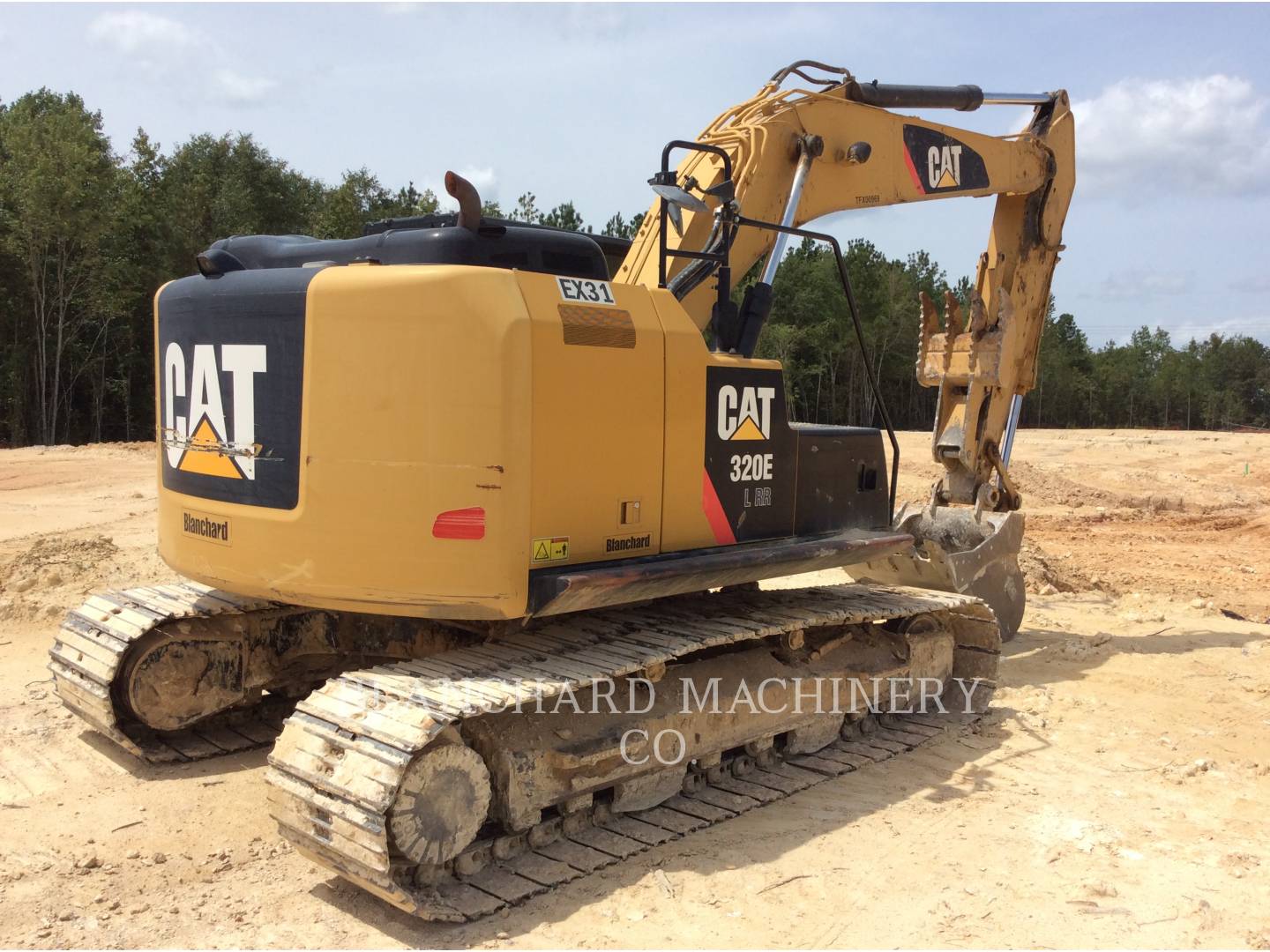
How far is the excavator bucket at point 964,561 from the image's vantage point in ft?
26.5

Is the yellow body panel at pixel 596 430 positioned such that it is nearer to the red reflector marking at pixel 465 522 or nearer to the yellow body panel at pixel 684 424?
the yellow body panel at pixel 684 424

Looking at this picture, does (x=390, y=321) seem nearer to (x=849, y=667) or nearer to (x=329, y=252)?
(x=329, y=252)

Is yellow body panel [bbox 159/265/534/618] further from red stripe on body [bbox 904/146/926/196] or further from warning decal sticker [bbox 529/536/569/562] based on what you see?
red stripe on body [bbox 904/146/926/196]

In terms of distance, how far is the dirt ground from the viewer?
4.08m

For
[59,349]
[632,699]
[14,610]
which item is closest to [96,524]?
[14,610]

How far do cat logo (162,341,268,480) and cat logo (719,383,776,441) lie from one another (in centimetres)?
207

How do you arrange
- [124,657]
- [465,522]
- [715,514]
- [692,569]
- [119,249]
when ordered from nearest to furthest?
[465,522] < [692,569] < [715,514] < [124,657] < [119,249]

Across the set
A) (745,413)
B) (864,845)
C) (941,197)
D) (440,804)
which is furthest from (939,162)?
(440,804)

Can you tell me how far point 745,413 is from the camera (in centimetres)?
530

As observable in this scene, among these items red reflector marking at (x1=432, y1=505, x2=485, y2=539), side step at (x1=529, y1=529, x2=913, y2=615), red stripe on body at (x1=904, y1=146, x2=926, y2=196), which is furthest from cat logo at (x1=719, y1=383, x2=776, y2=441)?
red stripe on body at (x1=904, y1=146, x2=926, y2=196)

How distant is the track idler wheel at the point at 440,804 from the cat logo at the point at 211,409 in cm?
146

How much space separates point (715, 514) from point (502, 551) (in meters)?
1.30

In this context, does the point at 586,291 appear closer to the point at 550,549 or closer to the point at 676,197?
the point at 676,197

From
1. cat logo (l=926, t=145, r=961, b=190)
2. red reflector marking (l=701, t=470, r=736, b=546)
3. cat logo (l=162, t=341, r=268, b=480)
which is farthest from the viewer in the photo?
cat logo (l=926, t=145, r=961, b=190)
